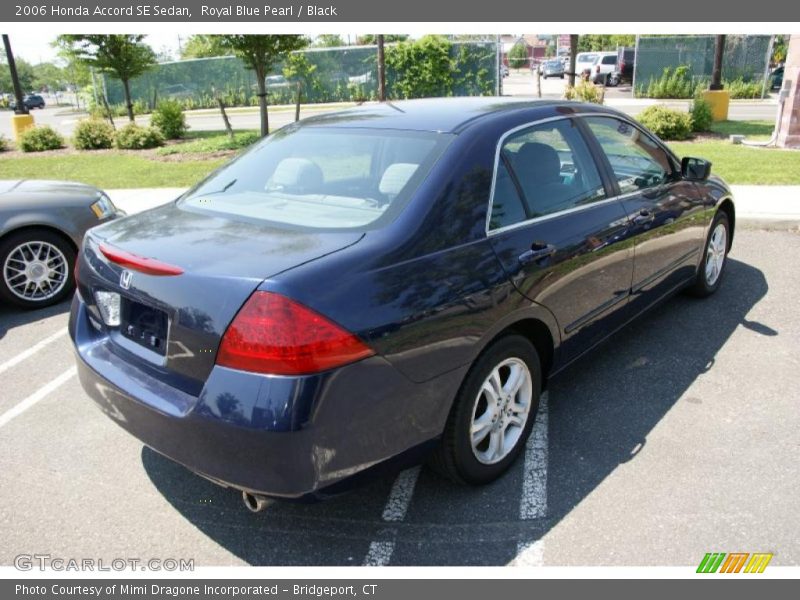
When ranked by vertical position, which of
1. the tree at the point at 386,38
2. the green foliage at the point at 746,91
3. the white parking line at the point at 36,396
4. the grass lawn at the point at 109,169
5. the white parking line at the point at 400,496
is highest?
the tree at the point at 386,38

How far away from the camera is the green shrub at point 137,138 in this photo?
1645 centimetres

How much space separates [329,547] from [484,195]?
5.42ft

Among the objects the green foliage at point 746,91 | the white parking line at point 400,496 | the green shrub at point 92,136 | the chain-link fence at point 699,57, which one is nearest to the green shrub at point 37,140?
the green shrub at point 92,136

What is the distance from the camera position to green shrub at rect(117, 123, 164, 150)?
16.5 m

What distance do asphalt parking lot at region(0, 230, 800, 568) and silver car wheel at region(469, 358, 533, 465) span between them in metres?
0.18

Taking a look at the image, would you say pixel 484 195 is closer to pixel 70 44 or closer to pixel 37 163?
pixel 37 163

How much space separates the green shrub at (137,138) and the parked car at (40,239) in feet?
37.5

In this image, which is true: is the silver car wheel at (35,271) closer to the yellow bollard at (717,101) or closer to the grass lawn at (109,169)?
the grass lawn at (109,169)

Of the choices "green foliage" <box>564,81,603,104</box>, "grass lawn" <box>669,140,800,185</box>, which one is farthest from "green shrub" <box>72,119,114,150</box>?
"grass lawn" <box>669,140,800,185</box>

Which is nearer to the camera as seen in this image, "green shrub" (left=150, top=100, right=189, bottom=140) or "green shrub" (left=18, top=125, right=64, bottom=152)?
"green shrub" (left=18, top=125, right=64, bottom=152)

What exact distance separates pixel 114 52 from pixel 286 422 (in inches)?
777

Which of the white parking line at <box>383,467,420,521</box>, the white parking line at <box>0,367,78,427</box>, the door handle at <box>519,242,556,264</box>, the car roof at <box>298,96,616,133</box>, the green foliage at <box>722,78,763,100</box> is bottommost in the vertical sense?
the white parking line at <box>0,367,78,427</box>

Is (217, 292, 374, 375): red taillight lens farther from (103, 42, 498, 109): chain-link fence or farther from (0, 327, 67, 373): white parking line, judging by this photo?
(103, 42, 498, 109): chain-link fence

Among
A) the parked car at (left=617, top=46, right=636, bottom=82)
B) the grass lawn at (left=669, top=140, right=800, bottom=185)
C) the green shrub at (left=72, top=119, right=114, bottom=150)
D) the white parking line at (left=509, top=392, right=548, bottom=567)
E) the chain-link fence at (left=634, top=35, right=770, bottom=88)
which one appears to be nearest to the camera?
the white parking line at (left=509, top=392, right=548, bottom=567)
